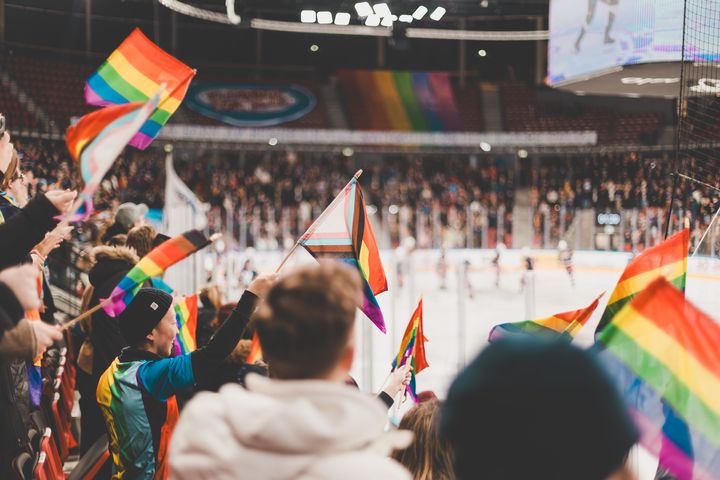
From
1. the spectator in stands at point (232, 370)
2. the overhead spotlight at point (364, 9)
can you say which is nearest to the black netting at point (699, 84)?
the spectator in stands at point (232, 370)

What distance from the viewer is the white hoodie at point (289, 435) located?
125 centimetres

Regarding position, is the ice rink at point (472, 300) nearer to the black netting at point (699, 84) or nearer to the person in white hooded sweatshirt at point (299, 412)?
the black netting at point (699, 84)

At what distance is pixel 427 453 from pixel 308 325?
0.94 m

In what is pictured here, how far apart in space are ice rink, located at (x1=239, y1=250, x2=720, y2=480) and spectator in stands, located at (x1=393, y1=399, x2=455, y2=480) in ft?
4.19

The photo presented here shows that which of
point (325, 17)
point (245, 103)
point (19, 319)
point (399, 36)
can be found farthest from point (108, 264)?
point (245, 103)

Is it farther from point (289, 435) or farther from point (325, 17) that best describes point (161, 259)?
point (325, 17)

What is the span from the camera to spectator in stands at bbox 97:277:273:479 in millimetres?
2496

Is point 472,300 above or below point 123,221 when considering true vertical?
below

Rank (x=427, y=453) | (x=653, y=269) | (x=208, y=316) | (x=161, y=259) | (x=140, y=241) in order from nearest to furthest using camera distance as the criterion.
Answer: (x=427, y=453)
(x=653, y=269)
(x=161, y=259)
(x=140, y=241)
(x=208, y=316)

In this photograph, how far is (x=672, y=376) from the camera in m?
1.95

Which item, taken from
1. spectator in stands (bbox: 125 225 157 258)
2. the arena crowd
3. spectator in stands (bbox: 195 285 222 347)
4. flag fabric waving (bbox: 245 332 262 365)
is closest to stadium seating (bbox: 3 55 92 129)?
spectator in stands (bbox: 195 285 222 347)

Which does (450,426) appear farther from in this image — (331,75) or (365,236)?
(331,75)

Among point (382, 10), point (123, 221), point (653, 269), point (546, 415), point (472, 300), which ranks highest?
point (382, 10)

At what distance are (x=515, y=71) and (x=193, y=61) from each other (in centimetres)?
1207
